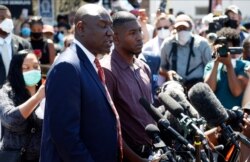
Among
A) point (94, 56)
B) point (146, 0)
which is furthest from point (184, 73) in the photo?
point (146, 0)

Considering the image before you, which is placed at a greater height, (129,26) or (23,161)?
(129,26)

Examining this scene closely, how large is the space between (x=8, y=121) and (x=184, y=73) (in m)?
3.85

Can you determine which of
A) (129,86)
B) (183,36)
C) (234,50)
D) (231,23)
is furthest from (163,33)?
(129,86)

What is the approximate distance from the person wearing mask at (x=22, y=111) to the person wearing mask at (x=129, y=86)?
1.96 feet

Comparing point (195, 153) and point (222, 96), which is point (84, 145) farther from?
point (222, 96)

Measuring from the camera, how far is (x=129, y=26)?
5082mm

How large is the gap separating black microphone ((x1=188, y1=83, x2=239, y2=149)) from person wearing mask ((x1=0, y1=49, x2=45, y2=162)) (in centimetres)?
150

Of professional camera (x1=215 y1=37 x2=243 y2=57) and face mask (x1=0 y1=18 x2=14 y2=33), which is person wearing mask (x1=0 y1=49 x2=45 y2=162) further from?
face mask (x1=0 y1=18 x2=14 y2=33)

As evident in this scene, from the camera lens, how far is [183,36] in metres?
8.79

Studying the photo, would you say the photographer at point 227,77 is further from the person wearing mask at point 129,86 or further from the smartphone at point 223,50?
the person wearing mask at point 129,86

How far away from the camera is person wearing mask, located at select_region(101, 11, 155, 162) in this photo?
16.0 ft

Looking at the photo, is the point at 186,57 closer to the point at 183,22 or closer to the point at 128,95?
the point at 183,22

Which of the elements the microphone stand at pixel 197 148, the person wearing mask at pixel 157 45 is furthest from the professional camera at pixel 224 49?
the microphone stand at pixel 197 148

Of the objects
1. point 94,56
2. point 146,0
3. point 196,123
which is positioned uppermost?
point 94,56
